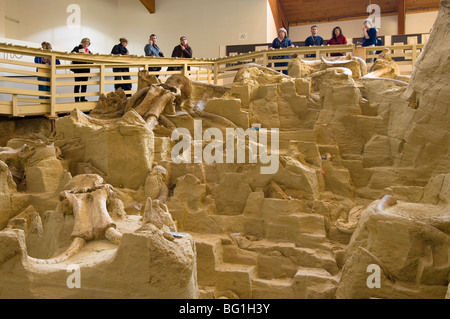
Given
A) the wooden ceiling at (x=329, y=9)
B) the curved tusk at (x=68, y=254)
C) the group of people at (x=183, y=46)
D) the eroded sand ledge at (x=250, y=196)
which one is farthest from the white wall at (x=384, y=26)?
→ the curved tusk at (x=68, y=254)

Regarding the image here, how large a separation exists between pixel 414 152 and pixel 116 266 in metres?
5.04

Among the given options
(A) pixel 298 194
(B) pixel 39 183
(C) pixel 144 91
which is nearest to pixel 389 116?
(A) pixel 298 194

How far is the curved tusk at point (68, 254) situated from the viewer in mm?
4203

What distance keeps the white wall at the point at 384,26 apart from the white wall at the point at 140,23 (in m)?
1.69

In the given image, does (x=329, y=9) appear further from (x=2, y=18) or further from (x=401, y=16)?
(x=2, y=18)

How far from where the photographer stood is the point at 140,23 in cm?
1432

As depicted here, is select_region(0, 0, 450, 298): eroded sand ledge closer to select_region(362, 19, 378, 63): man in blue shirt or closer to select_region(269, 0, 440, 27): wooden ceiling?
select_region(362, 19, 378, 63): man in blue shirt

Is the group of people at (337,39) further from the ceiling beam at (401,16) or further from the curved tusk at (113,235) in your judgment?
the curved tusk at (113,235)

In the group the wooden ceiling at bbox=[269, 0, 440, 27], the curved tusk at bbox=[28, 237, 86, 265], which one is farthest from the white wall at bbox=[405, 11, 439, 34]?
the curved tusk at bbox=[28, 237, 86, 265]

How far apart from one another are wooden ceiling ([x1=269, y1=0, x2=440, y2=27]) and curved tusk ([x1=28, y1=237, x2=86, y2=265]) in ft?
33.8

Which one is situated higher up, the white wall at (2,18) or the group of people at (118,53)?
the white wall at (2,18)

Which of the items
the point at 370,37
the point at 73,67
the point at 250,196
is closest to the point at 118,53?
the point at 73,67

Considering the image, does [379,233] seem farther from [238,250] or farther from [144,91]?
[144,91]

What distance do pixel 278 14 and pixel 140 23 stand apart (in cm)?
426
